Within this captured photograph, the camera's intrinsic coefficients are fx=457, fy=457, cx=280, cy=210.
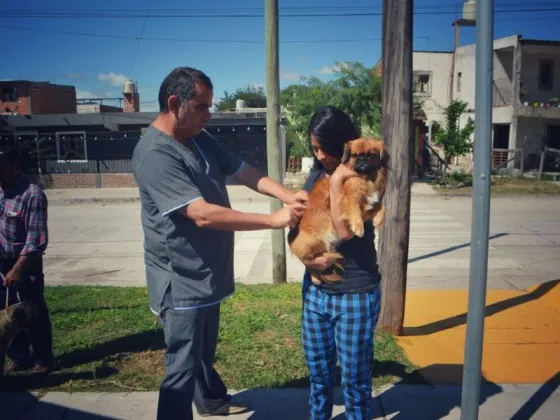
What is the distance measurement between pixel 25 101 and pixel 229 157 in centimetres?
3090

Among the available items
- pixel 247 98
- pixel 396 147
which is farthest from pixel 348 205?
pixel 247 98

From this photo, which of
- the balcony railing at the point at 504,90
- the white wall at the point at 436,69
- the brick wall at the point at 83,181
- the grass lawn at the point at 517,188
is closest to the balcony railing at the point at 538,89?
the balcony railing at the point at 504,90

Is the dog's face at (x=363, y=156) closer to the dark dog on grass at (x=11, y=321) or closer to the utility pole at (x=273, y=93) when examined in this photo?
the dark dog on grass at (x=11, y=321)

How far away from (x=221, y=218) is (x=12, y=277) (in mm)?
2362

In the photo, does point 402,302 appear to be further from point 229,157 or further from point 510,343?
point 229,157

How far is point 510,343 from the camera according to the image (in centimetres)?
443

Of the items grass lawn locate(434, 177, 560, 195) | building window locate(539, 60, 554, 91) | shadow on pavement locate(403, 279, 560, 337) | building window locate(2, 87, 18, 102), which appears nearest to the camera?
shadow on pavement locate(403, 279, 560, 337)

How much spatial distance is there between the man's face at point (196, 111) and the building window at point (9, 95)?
106 ft

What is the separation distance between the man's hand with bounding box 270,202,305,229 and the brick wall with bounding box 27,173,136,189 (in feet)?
66.6

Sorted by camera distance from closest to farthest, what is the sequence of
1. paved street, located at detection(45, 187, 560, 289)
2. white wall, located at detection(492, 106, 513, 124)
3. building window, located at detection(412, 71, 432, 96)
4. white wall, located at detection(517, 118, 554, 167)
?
paved street, located at detection(45, 187, 560, 289) < white wall, located at detection(492, 106, 513, 124) < white wall, located at detection(517, 118, 554, 167) < building window, located at detection(412, 71, 432, 96)

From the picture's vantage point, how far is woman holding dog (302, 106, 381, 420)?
2.44 m

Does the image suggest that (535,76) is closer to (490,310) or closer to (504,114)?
(504,114)

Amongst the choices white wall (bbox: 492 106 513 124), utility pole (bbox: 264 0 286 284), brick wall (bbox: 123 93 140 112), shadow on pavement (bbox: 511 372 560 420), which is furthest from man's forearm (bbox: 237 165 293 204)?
brick wall (bbox: 123 93 140 112)

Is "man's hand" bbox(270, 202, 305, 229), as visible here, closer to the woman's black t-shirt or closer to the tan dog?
the tan dog
